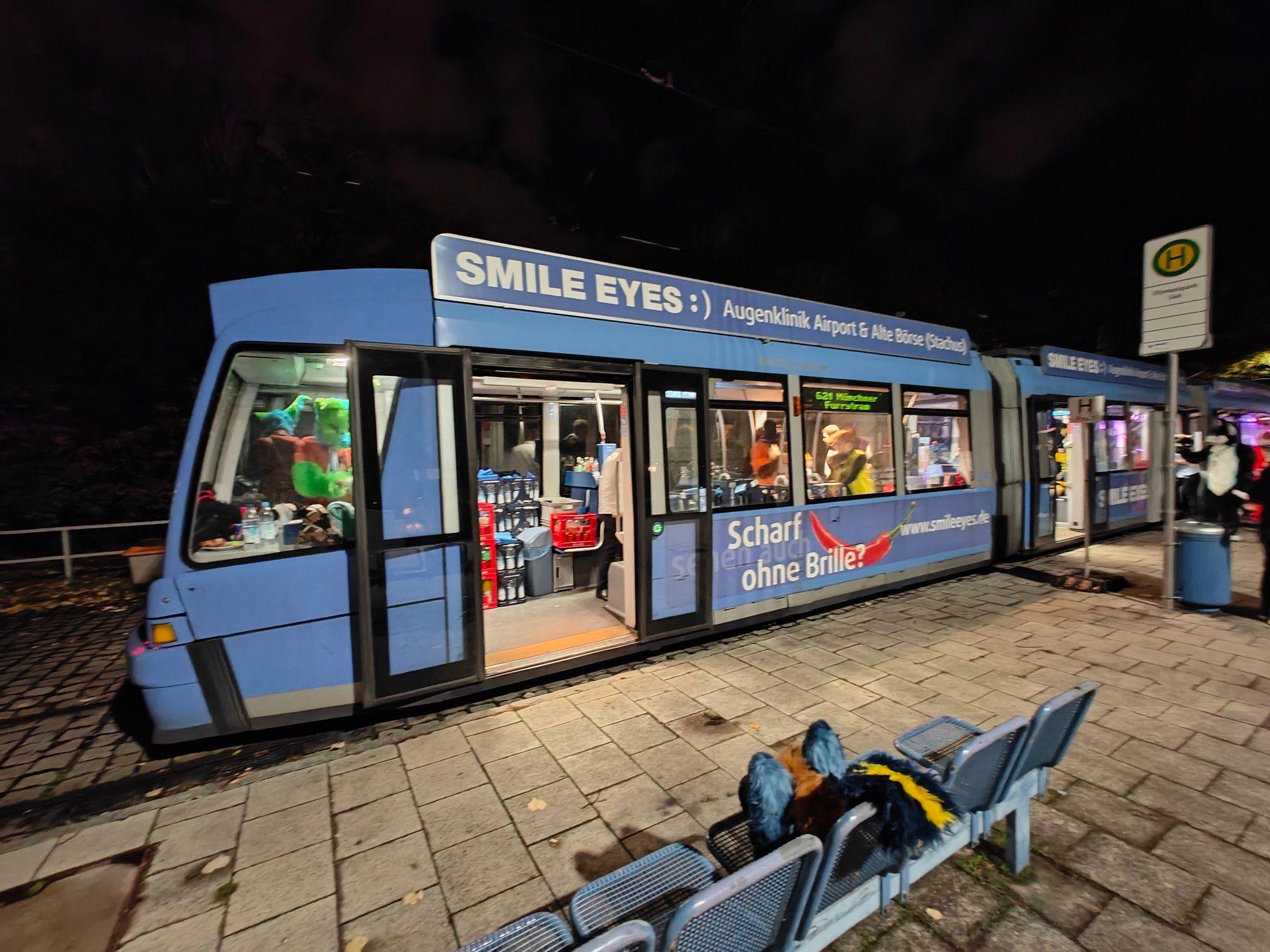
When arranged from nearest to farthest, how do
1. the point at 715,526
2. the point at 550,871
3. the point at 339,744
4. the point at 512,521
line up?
the point at 550,871, the point at 339,744, the point at 715,526, the point at 512,521

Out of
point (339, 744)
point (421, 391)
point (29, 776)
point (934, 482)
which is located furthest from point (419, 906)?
point (934, 482)

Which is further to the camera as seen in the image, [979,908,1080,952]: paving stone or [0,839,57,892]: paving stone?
[0,839,57,892]: paving stone

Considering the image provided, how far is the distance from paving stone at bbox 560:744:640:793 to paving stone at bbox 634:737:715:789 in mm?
80

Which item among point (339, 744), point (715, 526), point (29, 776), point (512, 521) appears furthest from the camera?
point (512, 521)

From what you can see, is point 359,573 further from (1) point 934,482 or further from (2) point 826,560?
(1) point 934,482

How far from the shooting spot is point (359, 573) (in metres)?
3.34

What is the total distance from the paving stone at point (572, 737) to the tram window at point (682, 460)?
6.10 ft

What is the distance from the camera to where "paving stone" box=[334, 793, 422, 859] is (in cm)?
263

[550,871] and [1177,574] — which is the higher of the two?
[1177,574]

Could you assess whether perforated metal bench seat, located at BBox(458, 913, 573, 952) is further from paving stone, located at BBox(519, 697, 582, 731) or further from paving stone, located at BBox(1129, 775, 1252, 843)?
paving stone, located at BBox(1129, 775, 1252, 843)

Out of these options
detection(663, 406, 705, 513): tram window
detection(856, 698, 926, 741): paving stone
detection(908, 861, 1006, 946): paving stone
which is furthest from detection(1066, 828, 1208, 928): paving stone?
detection(663, 406, 705, 513): tram window

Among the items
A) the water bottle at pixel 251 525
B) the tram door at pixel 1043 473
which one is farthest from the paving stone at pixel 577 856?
the tram door at pixel 1043 473

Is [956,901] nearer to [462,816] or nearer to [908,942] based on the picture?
[908,942]

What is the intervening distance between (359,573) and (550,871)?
78.8 inches
